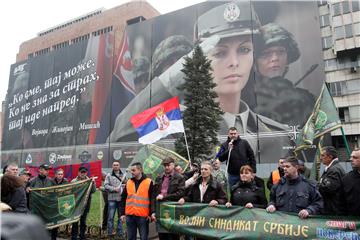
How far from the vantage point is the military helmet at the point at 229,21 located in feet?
122

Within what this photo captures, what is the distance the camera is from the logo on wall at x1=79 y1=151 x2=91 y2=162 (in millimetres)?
44250

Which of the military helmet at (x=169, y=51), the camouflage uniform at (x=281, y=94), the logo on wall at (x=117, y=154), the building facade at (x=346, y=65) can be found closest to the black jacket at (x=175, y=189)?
the camouflage uniform at (x=281, y=94)

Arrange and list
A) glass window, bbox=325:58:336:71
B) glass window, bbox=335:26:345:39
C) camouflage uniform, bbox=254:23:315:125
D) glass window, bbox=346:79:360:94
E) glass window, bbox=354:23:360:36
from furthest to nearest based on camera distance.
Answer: glass window, bbox=325:58:336:71 < glass window, bbox=335:26:345:39 < glass window, bbox=346:79:360:94 < glass window, bbox=354:23:360:36 < camouflage uniform, bbox=254:23:315:125

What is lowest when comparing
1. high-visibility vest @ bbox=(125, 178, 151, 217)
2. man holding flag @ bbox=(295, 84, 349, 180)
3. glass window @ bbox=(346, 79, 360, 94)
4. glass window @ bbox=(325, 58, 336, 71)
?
high-visibility vest @ bbox=(125, 178, 151, 217)

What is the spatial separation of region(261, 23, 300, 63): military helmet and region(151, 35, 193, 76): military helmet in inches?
353

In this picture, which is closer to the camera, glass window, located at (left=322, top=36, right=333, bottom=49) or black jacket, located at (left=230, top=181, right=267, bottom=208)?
black jacket, located at (left=230, top=181, right=267, bottom=208)

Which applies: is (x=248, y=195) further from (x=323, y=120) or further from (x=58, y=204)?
(x=58, y=204)

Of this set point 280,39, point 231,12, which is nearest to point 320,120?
point 280,39

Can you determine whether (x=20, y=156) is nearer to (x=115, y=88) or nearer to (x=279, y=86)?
(x=115, y=88)

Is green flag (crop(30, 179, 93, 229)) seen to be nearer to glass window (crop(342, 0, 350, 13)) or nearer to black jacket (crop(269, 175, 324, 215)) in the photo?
black jacket (crop(269, 175, 324, 215))

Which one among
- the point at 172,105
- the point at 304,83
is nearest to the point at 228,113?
the point at 304,83

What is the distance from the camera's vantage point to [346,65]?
124 ft

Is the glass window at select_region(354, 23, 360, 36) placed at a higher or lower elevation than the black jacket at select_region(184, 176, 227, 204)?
higher

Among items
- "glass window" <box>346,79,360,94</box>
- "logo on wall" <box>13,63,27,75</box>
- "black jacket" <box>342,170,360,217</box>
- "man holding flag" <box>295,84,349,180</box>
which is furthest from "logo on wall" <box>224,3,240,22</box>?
"black jacket" <box>342,170,360,217</box>
